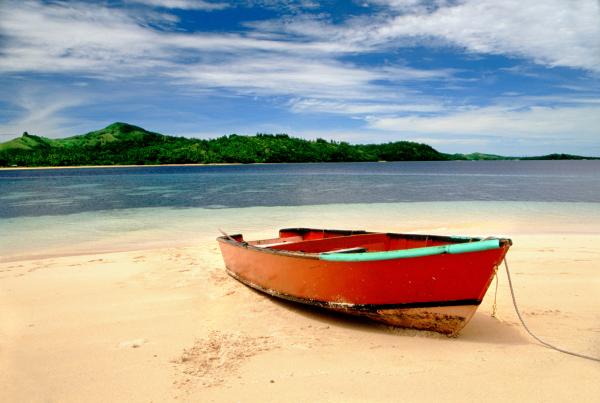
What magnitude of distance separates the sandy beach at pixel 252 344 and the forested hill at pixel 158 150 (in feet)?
412

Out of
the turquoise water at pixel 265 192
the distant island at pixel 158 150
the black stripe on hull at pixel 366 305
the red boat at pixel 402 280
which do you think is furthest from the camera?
the distant island at pixel 158 150

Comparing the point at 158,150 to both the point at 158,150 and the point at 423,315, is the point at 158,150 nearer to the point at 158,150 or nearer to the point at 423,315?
the point at 158,150

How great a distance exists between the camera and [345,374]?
4.27m

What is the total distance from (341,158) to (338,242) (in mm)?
155623

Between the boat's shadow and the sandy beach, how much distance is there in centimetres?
2

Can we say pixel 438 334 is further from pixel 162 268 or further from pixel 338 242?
pixel 162 268

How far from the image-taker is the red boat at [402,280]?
4508 millimetres

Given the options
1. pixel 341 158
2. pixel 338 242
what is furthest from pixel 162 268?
pixel 341 158

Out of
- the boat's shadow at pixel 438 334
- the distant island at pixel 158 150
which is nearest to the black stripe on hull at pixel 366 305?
the boat's shadow at pixel 438 334

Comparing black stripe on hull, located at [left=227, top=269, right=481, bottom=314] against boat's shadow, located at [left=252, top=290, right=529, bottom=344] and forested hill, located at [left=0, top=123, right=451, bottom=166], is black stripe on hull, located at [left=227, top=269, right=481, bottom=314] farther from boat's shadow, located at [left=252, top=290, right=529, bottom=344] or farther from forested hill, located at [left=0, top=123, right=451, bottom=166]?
forested hill, located at [left=0, top=123, right=451, bottom=166]

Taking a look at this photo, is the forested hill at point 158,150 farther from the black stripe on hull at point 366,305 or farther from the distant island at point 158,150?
the black stripe on hull at point 366,305

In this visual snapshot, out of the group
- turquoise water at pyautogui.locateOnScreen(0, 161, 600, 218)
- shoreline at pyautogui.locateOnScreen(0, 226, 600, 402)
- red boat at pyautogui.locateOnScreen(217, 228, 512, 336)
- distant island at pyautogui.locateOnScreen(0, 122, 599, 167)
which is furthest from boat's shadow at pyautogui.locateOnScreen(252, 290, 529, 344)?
distant island at pyautogui.locateOnScreen(0, 122, 599, 167)

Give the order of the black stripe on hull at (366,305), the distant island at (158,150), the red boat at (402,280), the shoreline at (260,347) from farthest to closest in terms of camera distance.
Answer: the distant island at (158,150) < the black stripe on hull at (366,305) < the red boat at (402,280) < the shoreline at (260,347)

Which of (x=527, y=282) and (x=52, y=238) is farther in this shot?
(x=52, y=238)
